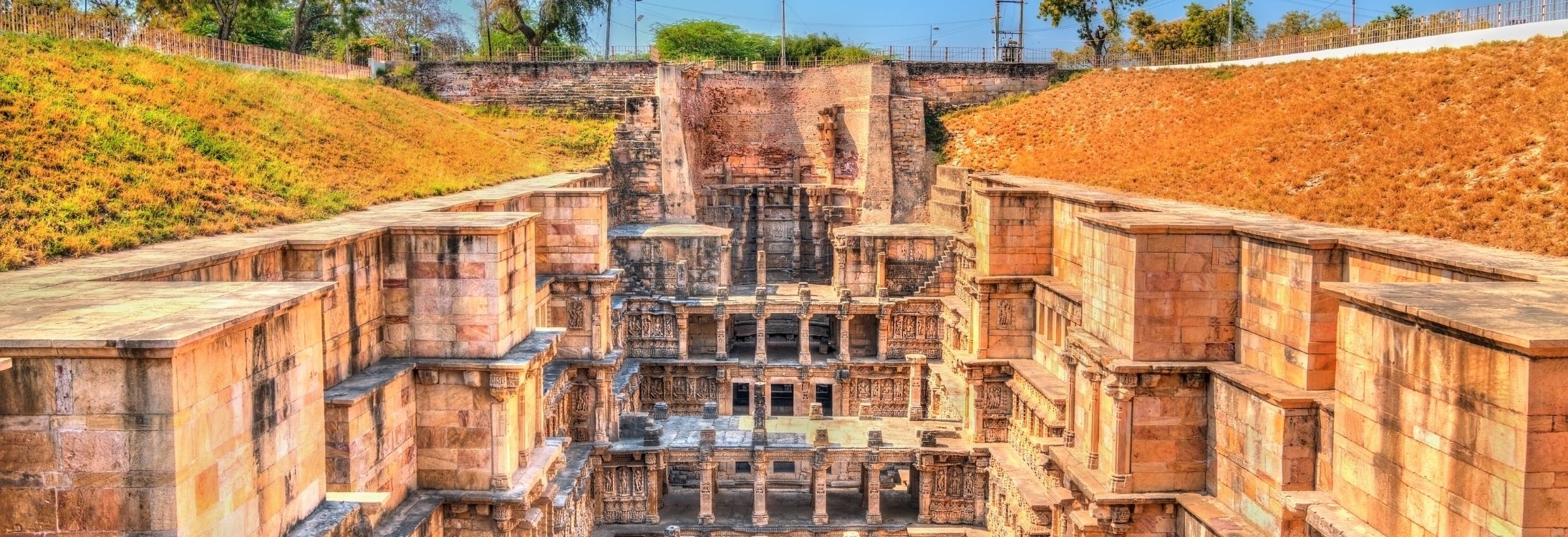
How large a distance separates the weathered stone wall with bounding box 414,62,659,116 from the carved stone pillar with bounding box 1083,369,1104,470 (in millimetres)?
27826

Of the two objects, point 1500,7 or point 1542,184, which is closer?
point 1542,184

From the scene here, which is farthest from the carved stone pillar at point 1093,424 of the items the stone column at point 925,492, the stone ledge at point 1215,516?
the stone column at point 925,492

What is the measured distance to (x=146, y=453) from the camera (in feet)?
22.3

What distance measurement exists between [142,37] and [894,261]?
17.7 meters

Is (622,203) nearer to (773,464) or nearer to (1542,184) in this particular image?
(773,464)

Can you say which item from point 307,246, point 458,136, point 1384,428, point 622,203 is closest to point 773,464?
point 622,203

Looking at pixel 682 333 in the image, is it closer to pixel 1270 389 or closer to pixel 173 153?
pixel 173 153

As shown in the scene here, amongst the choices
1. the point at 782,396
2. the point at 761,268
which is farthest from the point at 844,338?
the point at 782,396

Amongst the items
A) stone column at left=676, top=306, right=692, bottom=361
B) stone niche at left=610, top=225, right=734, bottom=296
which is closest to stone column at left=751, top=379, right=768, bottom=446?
stone column at left=676, top=306, right=692, bottom=361

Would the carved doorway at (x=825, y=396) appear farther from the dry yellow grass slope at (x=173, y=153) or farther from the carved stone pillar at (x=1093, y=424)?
the carved stone pillar at (x=1093, y=424)

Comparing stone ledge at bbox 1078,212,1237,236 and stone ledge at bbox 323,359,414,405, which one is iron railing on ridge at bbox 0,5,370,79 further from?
stone ledge at bbox 1078,212,1237,236

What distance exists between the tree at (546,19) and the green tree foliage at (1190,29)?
22838mm

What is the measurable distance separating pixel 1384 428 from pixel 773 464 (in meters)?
21.9

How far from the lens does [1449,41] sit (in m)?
26.4
